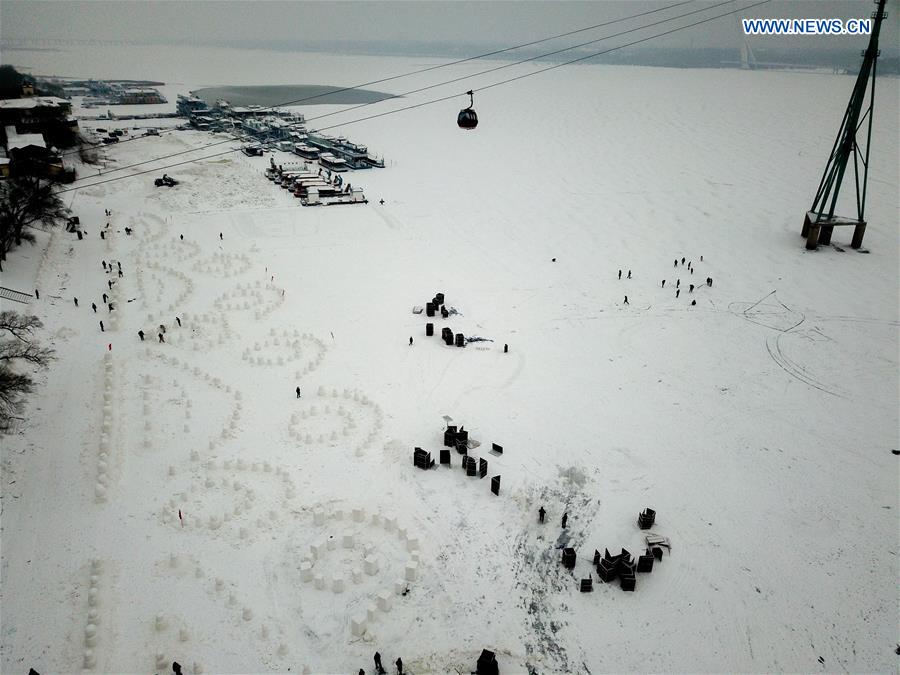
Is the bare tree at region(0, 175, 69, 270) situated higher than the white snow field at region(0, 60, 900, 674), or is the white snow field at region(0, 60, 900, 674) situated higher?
the bare tree at region(0, 175, 69, 270)

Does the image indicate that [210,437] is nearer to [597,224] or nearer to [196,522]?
[196,522]

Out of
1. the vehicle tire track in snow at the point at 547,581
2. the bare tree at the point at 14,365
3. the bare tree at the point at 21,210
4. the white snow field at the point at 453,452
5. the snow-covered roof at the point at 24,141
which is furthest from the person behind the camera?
the snow-covered roof at the point at 24,141

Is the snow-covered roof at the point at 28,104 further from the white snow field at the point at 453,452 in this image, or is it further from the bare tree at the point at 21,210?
the bare tree at the point at 21,210

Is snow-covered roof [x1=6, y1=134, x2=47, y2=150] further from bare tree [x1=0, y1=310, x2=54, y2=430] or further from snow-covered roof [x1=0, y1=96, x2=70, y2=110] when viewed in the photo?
bare tree [x1=0, y1=310, x2=54, y2=430]

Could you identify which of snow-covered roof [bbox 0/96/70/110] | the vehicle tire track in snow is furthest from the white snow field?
snow-covered roof [bbox 0/96/70/110]

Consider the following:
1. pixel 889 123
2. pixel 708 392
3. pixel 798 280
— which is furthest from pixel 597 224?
pixel 889 123

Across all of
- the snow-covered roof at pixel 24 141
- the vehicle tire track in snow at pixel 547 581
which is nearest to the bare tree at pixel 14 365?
the vehicle tire track in snow at pixel 547 581
